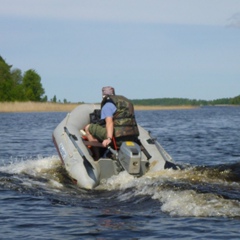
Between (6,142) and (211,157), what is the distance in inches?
298

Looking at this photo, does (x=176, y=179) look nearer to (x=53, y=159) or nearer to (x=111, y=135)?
(x=111, y=135)

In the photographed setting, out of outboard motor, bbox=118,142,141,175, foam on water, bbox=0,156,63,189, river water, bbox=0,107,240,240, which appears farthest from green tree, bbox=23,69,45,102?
outboard motor, bbox=118,142,141,175

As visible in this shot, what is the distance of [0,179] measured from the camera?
9.91 metres

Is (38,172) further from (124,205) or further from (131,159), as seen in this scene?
(124,205)

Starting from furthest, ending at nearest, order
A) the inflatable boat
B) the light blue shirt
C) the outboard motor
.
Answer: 1. the light blue shirt
2. the inflatable boat
3. the outboard motor

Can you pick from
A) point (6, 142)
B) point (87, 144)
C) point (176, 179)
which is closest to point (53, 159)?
point (87, 144)

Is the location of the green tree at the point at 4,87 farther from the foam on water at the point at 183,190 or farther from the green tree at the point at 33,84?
the foam on water at the point at 183,190

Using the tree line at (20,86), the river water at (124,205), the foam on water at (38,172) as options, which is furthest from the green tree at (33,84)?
the river water at (124,205)

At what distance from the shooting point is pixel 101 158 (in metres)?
10.0

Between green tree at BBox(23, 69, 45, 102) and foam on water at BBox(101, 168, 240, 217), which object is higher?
green tree at BBox(23, 69, 45, 102)

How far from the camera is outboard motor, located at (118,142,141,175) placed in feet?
30.9

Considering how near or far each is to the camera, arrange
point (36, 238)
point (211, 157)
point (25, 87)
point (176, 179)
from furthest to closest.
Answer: point (25, 87) < point (211, 157) < point (176, 179) < point (36, 238)

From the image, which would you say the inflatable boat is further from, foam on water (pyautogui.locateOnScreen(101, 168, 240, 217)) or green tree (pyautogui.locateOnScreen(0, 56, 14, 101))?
green tree (pyautogui.locateOnScreen(0, 56, 14, 101))

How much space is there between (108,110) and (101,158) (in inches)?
30.4
